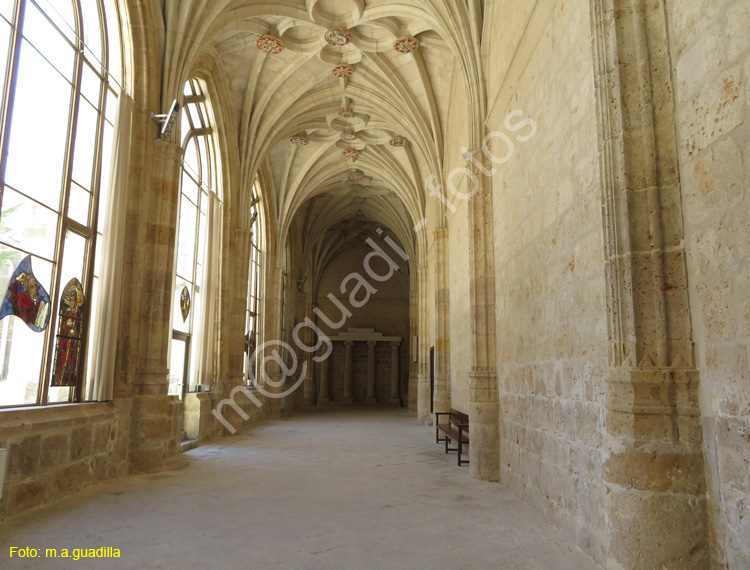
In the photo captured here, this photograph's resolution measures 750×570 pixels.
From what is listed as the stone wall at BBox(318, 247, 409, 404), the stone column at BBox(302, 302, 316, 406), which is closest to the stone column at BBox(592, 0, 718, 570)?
the stone column at BBox(302, 302, 316, 406)

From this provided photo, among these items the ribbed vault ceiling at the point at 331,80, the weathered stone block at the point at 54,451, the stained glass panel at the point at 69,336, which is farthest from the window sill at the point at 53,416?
the ribbed vault ceiling at the point at 331,80

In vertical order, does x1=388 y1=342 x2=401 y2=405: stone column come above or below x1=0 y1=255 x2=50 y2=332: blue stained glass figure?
below

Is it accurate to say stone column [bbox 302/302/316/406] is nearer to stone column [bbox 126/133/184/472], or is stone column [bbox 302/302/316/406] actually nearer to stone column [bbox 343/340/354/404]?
stone column [bbox 343/340/354/404]

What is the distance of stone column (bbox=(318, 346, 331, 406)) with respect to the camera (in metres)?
25.1

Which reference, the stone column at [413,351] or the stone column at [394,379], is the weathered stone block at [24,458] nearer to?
the stone column at [413,351]

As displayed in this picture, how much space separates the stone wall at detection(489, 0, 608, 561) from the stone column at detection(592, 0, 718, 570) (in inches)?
16.9

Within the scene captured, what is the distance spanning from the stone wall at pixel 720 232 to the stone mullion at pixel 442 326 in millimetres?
9528

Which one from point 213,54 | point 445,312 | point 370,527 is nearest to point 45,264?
point 370,527

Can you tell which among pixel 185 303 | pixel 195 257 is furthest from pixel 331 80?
pixel 185 303

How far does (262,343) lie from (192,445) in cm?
670

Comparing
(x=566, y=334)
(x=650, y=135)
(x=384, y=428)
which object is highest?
(x=650, y=135)

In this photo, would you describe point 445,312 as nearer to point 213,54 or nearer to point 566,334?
point 213,54

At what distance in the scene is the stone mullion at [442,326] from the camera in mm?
12531

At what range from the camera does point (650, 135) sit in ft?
11.5
